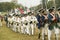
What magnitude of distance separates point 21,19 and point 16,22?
1985 mm

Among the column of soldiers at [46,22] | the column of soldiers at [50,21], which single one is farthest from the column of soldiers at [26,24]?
the column of soldiers at [50,21]

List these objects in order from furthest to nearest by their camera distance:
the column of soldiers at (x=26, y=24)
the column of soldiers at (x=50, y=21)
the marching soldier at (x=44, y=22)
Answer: the column of soldiers at (x=26, y=24), the marching soldier at (x=44, y=22), the column of soldiers at (x=50, y=21)

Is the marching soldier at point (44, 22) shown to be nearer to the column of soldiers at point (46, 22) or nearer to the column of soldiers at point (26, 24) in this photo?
the column of soldiers at point (46, 22)

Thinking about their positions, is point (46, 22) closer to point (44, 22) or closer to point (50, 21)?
point (44, 22)

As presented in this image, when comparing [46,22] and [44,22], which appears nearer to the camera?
[46,22]

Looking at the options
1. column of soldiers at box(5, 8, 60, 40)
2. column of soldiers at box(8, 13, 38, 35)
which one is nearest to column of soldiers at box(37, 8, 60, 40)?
column of soldiers at box(5, 8, 60, 40)

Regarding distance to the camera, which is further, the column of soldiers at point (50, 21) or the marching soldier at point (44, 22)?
the marching soldier at point (44, 22)

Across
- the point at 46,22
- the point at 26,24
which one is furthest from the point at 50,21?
the point at 26,24

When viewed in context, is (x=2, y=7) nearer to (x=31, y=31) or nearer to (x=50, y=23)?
(x=31, y=31)

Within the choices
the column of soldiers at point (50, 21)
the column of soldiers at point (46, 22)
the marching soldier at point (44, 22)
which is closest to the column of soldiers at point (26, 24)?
the column of soldiers at point (46, 22)

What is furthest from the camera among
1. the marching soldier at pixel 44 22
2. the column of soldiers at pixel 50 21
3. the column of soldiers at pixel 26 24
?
the column of soldiers at pixel 26 24

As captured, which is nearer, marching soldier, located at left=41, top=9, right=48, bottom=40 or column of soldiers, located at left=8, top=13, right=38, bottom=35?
marching soldier, located at left=41, top=9, right=48, bottom=40

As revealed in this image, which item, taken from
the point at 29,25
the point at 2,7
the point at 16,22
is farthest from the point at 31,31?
the point at 2,7

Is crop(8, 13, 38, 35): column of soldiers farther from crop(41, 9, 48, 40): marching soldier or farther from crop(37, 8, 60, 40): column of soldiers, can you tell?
crop(37, 8, 60, 40): column of soldiers
